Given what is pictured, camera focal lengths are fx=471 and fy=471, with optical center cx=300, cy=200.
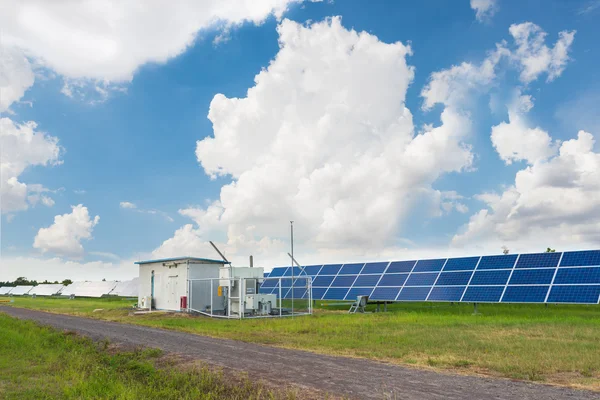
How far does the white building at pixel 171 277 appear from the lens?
33.2 metres

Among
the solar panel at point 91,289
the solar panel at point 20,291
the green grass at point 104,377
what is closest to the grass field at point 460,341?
the green grass at point 104,377

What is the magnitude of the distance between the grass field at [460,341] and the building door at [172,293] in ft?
30.7

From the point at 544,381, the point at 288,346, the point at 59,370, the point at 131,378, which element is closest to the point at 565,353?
the point at 544,381

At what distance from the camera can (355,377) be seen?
413 inches

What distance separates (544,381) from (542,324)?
11.9 metres

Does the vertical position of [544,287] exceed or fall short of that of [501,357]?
it exceeds it

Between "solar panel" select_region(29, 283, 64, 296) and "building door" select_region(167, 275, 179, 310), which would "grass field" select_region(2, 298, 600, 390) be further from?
"solar panel" select_region(29, 283, 64, 296)

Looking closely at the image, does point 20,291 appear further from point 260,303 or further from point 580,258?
point 580,258

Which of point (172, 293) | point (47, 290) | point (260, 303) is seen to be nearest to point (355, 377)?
point (260, 303)

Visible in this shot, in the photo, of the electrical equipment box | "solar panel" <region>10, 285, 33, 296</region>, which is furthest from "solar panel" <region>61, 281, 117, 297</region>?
the electrical equipment box

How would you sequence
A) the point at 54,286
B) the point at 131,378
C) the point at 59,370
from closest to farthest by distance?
the point at 131,378
the point at 59,370
the point at 54,286

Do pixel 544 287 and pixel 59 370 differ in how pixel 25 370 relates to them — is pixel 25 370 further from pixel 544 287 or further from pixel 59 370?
pixel 544 287

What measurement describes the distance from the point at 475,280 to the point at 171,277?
2087cm

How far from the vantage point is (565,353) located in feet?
43.2
